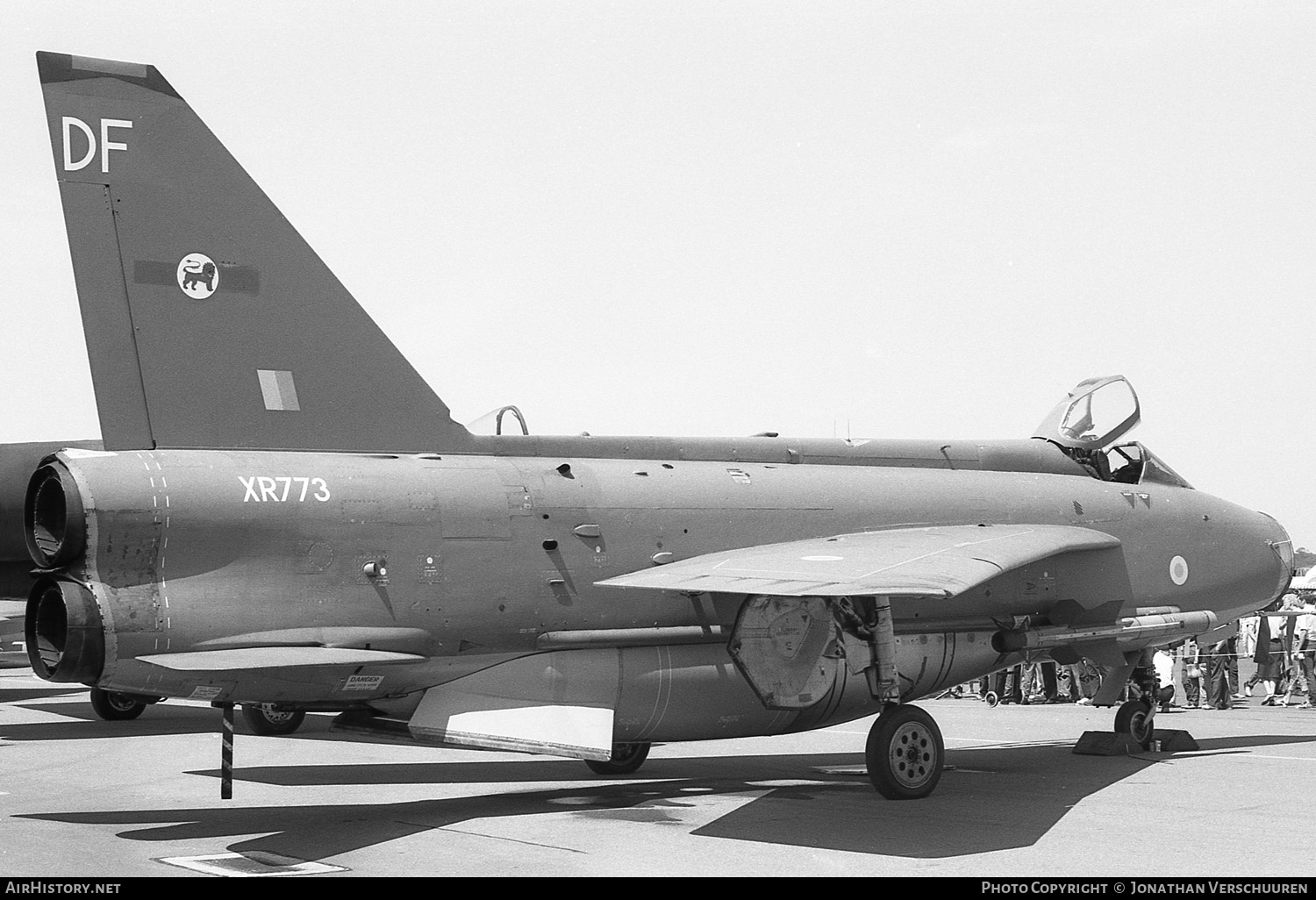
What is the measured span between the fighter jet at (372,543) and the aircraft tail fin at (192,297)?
19mm

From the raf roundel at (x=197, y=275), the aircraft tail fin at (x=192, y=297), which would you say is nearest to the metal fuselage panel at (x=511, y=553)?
the aircraft tail fin at (x=192, y=297)

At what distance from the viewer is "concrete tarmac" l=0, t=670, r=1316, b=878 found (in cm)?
857

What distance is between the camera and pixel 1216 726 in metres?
17.2

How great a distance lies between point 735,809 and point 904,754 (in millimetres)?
1440

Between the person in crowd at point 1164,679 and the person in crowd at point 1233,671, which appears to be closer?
the person in crowd at point 1164,679

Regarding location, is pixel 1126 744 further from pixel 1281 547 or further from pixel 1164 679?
pixel 1164 679

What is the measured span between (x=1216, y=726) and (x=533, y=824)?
34.3 ft

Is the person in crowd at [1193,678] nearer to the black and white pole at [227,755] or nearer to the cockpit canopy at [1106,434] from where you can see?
the cockpit canopy at [1106,434]

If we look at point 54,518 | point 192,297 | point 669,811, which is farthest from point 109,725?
point 669,811

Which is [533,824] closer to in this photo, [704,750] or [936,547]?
[936,547]

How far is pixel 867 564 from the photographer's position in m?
10.2

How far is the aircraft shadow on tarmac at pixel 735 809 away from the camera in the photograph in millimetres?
9500

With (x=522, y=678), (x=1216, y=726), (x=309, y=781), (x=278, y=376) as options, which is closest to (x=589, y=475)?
(x=522, y=678)

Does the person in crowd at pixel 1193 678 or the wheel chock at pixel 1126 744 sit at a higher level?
the wheel chock at pixel 1126 744
